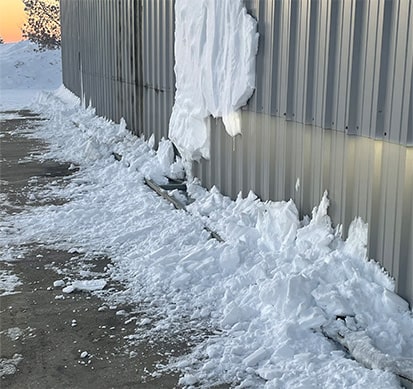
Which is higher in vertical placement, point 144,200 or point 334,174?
point 334,174

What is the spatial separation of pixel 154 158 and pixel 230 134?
2.91 metres

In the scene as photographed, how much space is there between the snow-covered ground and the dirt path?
160 millimetres

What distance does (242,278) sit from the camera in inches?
179

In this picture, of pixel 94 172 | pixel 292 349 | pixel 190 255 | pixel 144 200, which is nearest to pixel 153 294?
pixel 190 255

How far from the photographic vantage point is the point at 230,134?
625cm

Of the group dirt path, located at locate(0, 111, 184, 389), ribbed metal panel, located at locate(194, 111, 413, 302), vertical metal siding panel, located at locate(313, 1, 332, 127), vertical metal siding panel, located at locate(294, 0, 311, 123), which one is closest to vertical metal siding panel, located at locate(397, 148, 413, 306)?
ribbed metal panel, located at locate(194, 111, 413, 302)

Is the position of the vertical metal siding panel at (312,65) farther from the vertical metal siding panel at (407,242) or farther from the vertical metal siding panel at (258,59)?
the vertical metal siding panel at (407,242)

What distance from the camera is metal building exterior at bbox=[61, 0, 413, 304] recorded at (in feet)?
12.2

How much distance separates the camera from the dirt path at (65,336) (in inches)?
142

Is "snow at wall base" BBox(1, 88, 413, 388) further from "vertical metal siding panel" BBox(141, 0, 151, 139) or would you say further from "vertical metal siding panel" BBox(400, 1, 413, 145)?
"vertical metal siding panel" BBox(141, 0, 151, 139)

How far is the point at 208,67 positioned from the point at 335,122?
232 cm

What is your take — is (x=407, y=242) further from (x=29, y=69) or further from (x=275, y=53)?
(x=29, y=69)

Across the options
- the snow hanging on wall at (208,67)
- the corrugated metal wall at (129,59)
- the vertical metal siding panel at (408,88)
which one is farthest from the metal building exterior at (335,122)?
the corrugated metal wall at (129,59)

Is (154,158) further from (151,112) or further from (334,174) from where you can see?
(334,174)
